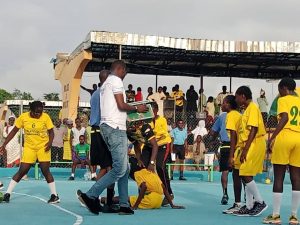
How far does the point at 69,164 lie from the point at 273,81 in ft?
42.9

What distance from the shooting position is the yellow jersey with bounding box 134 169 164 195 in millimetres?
9703

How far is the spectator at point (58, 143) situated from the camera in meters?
20.2

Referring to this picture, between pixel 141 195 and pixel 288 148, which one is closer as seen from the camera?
pixel 288 148

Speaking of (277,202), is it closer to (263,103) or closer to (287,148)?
(287,148)

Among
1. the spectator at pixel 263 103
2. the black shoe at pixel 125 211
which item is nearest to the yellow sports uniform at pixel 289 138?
the black shoe at pixel 125 211

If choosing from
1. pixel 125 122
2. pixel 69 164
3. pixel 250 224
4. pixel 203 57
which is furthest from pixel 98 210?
pixel 203 57

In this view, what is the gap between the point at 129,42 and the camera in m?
21.8

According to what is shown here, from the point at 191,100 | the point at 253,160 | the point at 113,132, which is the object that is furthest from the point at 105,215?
the point at 191,100

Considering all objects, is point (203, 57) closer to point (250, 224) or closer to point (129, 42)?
point (129, 42)

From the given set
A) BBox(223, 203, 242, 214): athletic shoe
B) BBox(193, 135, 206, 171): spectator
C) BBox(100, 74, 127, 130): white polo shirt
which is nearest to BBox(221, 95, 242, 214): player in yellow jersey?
BBox(223, 203, 242, 214): athletic shoe

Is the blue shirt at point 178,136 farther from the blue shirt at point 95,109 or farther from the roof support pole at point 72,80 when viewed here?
the blue shirt at point 95,109

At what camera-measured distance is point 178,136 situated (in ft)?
65.8

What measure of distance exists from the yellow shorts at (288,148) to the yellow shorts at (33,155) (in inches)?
174

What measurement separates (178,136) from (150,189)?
10342mm
